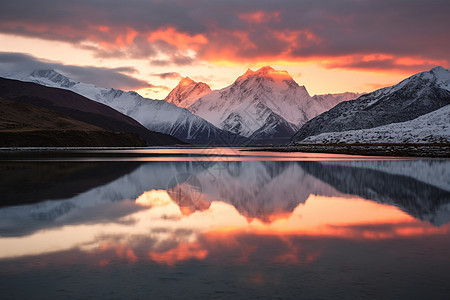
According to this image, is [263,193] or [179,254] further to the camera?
[263,193]

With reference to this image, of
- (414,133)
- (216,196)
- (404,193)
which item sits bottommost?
(404,193)

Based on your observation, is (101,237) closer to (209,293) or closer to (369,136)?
(209,293)

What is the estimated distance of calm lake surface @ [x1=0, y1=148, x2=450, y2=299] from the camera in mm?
11133

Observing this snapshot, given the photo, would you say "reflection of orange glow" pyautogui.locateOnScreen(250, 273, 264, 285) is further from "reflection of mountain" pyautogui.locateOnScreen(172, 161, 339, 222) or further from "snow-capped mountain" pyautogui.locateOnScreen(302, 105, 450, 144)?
"snow-capped mountain" pyautogui.locateOnScreen(302, 105, 450, 144)

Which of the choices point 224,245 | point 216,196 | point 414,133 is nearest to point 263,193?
point 216,196

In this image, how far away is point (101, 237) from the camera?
16.8 metres

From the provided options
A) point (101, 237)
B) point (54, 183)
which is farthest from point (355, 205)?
point (54, 183)

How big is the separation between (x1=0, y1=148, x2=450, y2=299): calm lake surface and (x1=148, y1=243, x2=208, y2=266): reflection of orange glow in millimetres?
59

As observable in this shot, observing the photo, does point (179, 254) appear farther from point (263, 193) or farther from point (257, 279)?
point (263, 193)

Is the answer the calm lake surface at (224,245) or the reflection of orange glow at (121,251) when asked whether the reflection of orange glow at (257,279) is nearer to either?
the calm lake surface at (224,245)

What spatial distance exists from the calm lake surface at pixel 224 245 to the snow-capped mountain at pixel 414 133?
431ft

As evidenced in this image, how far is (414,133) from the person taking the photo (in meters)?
161

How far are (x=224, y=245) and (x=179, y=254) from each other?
192cm

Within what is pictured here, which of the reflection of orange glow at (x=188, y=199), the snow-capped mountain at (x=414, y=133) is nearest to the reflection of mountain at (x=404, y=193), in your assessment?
the reflection of orange glow at (x=188, y=199)
